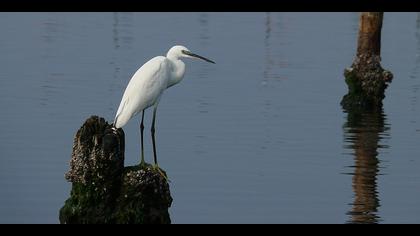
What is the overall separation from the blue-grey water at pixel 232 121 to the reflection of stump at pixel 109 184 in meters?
2.66

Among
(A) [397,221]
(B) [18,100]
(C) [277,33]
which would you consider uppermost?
(C) [277,33]

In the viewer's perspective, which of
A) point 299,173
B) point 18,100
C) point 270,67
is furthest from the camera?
point 270,67

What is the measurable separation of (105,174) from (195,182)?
5370 millimetres

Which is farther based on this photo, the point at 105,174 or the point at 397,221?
the point at 397,221

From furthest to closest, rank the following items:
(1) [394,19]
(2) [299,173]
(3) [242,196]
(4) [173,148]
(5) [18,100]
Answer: (1) [394,19], (5) [18,100], (4) [173,148], (2) [299,173], (3) [242,196]

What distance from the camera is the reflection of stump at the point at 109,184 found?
44.3ft

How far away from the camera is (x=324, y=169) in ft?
66.9

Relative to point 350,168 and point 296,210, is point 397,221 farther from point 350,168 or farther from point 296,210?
point 350,168

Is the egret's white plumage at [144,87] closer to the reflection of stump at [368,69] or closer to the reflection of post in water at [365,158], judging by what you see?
the reflection of post in water at [365,158]

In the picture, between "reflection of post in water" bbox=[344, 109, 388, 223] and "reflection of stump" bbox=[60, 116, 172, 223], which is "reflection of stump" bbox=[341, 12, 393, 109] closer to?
"reflection of post in water" bbox=[344, 109, 388, 223]

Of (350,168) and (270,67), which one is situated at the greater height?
(270,67)

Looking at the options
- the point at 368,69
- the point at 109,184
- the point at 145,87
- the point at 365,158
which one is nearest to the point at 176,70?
the point at 145,87

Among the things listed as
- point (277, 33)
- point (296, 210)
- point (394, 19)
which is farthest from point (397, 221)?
point (394, 19)

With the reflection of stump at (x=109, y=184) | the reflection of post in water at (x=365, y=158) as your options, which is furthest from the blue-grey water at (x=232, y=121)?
the reflection of stump at (x=109, y=184)
